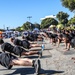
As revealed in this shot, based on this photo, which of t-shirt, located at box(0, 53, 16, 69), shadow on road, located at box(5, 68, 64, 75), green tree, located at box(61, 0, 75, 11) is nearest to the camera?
t-shirt, located at box(0, 53, 16, 69)

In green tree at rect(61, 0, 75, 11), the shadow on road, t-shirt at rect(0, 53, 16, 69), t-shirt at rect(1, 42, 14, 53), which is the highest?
green tree at rect(61, 0, 75, 11)

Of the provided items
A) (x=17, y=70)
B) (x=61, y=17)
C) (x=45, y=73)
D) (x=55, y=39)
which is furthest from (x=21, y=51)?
(x=61, y=17)

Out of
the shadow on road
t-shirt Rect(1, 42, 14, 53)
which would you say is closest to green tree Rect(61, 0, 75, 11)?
t-shirt Rect(1, 42, 14, 53)

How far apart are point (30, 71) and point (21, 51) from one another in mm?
3318

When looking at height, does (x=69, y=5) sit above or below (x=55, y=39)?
above

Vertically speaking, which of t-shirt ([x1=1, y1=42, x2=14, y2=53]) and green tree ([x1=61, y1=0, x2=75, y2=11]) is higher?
green tree ([x1=61, y1=0, x2=75, y2=11])

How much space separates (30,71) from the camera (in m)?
11.2

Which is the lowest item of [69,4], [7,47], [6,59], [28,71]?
[28,71]

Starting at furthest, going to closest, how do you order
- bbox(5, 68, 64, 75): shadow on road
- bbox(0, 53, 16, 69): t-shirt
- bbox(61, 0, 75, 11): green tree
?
bbox(61, 0, 75, 11): green tree
bbox(5, 68, 64, 75): shadow on road
bbox(0, 53, 16, 69): t-shirt

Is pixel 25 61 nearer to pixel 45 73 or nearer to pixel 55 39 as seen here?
pixel 45 73

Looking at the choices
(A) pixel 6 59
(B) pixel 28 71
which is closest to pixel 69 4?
(B) pixel 28 71

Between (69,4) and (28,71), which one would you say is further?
(69,4)

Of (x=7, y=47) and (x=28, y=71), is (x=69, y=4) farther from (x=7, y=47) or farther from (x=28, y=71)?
(x=28, y=71)

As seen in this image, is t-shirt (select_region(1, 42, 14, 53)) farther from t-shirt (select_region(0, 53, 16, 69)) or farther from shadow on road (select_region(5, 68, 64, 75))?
t-shirt (select_region(0, 53, 16, 69))
